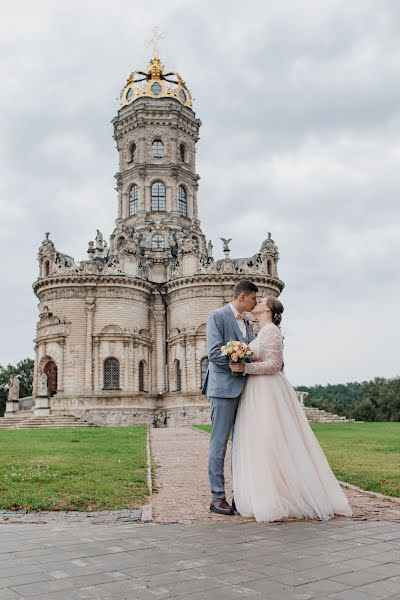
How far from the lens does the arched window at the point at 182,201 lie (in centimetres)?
5400

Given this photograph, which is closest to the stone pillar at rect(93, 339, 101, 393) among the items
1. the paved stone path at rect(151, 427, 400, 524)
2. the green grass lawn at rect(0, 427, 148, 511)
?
the green grass lawn at rect(0, 427, 148, 511)

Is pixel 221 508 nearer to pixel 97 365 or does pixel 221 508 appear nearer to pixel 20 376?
pixel 97 365

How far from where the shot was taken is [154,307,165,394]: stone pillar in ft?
150

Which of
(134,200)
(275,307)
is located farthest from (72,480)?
(134,200)

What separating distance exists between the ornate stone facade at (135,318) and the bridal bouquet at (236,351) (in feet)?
113

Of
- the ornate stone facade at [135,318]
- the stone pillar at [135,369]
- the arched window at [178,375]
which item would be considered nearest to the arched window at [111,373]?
the ornate stone facade at [135,318]


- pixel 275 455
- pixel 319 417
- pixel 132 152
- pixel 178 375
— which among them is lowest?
pixel 275 455

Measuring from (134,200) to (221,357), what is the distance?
47.3 m

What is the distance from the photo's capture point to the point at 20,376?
70.0 m

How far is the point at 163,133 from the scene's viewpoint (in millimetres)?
54094

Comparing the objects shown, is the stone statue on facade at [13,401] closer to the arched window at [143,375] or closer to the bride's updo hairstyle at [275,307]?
the arched window at [143,375]

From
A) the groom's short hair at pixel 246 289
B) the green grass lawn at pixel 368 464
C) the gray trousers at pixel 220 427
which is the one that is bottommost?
the green grass lawn at pixel 368 464

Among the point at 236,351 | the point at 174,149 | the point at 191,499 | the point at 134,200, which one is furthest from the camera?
Result: the point at 134,200

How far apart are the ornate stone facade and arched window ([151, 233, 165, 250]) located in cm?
9
